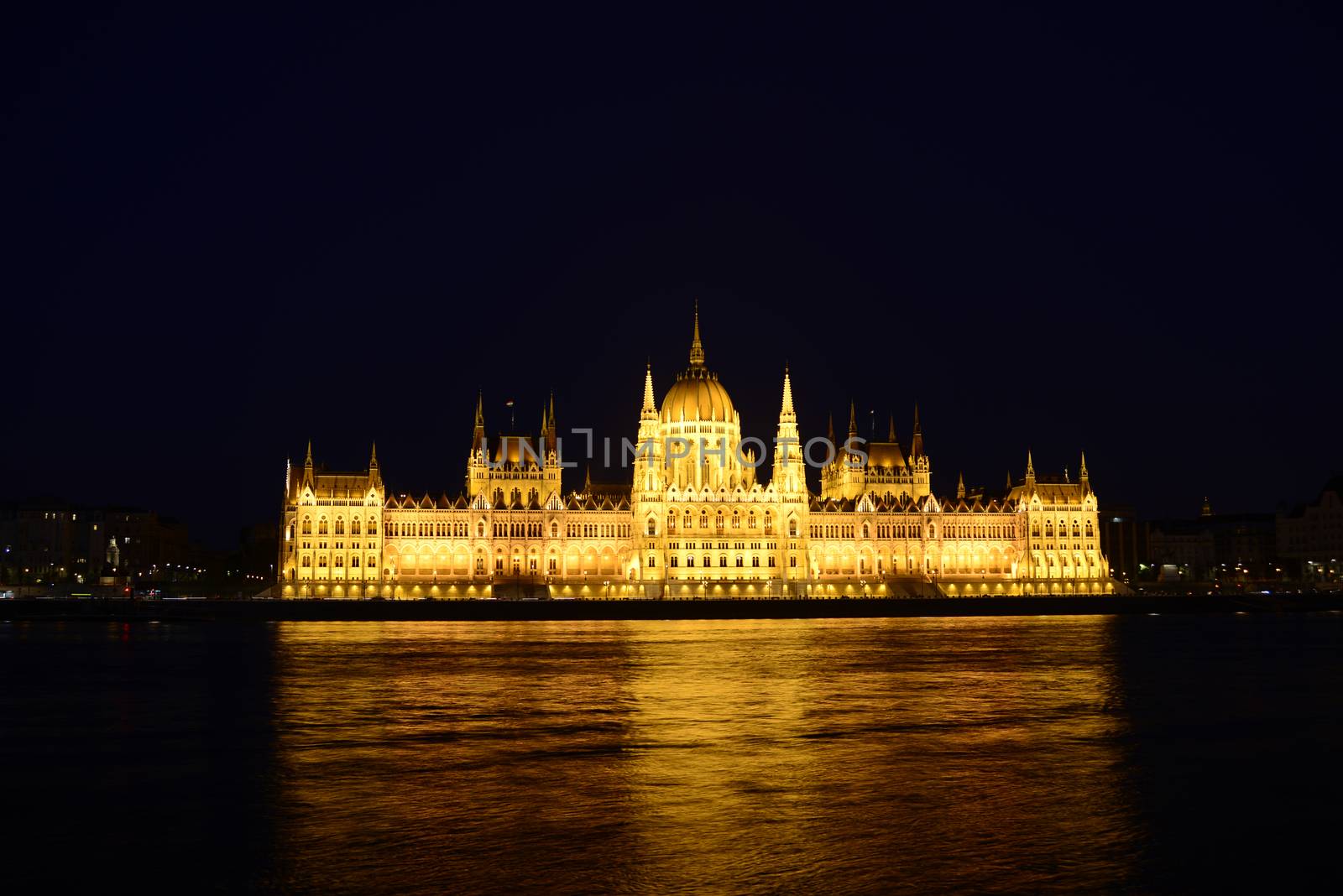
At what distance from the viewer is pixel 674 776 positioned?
25.1m

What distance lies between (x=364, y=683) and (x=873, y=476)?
121m

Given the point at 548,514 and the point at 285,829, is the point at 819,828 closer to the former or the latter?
the point at 285,829

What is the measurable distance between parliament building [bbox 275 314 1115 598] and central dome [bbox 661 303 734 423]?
0.65ft

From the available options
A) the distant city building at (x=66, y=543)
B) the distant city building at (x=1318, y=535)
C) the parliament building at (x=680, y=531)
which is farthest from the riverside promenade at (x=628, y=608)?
the distant city building at (x=66, y=543)

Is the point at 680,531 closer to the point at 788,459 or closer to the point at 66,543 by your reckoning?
the point at 788,459

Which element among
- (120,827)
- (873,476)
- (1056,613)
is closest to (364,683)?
(120,827)

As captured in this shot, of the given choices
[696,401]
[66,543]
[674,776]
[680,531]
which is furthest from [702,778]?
[66,543]

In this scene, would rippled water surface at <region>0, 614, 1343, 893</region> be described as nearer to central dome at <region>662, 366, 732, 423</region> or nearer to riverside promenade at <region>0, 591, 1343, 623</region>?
riverside promenade at <region>0, 591, 1343, 623</region>

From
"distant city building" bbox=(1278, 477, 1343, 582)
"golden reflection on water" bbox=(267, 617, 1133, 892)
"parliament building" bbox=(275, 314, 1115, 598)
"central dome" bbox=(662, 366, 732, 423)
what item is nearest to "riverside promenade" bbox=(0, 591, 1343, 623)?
"parliament building" bbox=(275, 314, 1115, 598)

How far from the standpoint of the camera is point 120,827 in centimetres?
2103

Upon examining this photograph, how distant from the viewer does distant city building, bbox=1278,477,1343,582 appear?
162 meters

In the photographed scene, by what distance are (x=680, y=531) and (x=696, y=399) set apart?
15635 millimetres

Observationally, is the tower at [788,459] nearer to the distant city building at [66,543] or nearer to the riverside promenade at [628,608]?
the riverside promenade at [628,608]

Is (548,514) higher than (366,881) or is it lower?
higher
